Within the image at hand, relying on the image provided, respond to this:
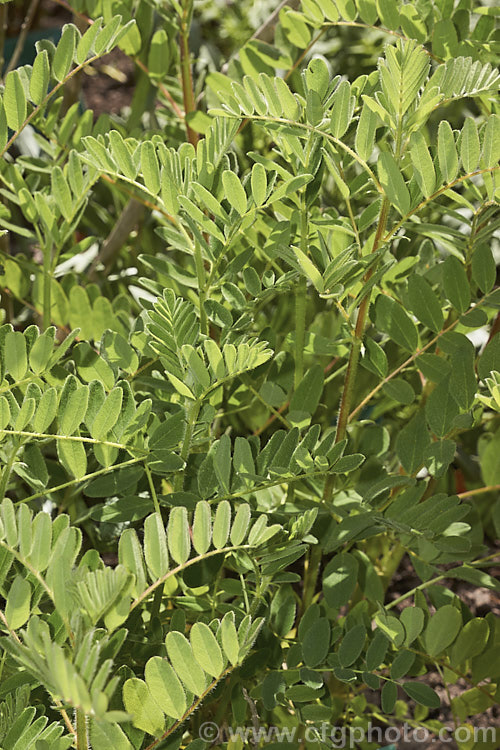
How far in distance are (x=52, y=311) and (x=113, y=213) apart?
1.19 feet

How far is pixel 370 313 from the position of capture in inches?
22.0

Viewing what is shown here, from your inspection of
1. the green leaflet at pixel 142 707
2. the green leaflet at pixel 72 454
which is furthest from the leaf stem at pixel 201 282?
the green leaflet at pixel 142 707

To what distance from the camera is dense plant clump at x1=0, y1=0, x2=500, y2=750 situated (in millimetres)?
395

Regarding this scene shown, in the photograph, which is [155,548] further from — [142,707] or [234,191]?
[234,191]

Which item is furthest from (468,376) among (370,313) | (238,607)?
(238,607)

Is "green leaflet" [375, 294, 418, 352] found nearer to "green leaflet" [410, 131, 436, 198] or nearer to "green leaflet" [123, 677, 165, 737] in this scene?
"green leaflet" [410, 131, 436, 198]

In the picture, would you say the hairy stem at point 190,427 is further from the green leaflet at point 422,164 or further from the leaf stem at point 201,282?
the green leaflet at point 422,164

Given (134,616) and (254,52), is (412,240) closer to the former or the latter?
(254,52)

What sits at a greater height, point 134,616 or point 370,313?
point 370,313

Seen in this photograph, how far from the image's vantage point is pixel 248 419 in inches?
26.6

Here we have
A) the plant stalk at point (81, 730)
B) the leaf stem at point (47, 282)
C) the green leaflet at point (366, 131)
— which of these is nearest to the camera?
the plant stalk at point (81, 730)

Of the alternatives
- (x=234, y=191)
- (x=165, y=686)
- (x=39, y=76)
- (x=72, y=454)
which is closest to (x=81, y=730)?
(x=165, y=686)

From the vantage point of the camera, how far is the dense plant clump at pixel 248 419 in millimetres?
395

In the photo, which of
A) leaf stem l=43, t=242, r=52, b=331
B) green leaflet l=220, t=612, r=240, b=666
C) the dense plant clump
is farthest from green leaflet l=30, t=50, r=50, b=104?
green leaflet l=220, t=612, r=240, b=666
